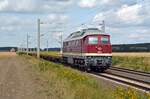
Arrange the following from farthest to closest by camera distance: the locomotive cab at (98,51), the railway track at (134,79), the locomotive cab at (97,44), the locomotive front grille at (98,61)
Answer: the locomotive cab at (97,44)
the locomotive cab at (98,51)
the locomotive front grille at (98,61)
the railway track at (134,79)

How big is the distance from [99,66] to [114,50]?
91.3m

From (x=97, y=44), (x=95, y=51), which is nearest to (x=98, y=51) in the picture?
(x=95, y=51)

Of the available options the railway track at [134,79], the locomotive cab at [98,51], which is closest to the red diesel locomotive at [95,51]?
the locomotive cab at [98,51]

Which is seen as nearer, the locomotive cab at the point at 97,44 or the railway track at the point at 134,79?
the railway track at the point at 134,79

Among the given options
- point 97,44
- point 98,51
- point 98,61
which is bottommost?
point 98,61

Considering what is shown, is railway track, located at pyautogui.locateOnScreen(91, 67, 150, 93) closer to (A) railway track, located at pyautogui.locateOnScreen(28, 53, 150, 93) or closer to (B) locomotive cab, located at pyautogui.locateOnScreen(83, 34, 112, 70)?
(A) railway track, located at pyautogui.locateOnScreen(28, 53, 150, 93)

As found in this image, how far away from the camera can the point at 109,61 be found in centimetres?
3784

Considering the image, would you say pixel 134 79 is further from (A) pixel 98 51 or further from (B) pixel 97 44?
(B) pixel 97 44

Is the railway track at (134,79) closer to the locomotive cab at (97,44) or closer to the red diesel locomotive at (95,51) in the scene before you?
the red diesel locomotive at (95,51)

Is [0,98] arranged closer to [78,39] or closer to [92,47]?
[92,47]

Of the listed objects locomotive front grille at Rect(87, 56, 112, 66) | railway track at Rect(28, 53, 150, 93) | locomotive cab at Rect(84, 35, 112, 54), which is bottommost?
railway track at Rect(28, 53, 150, 93)

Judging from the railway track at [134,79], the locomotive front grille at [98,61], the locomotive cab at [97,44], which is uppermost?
the locomotive cab at [97,44]

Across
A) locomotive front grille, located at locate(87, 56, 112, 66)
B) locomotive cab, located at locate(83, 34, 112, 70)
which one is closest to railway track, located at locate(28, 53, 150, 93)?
locomotive front grille, located at locate(87, 56, 112, 66)

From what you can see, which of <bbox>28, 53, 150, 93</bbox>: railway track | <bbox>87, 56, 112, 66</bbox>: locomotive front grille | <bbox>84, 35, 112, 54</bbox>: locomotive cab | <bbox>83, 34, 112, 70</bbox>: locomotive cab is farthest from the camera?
<bbox>84, 35, 112, 54</bbox>: locomotive cab
